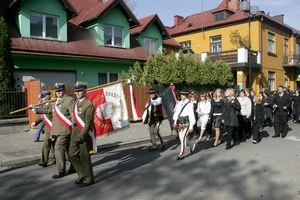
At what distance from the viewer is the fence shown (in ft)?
42.1

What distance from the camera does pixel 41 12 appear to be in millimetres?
17250

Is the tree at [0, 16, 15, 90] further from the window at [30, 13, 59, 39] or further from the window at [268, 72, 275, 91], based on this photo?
the window at [268, 72, 275, 91]

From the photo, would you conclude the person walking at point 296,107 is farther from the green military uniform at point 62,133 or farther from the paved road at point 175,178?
the green military uniform at point 62,133

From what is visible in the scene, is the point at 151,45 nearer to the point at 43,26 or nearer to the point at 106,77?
the point at 106,77

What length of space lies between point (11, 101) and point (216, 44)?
24.2 m

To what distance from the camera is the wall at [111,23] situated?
64.7 ft

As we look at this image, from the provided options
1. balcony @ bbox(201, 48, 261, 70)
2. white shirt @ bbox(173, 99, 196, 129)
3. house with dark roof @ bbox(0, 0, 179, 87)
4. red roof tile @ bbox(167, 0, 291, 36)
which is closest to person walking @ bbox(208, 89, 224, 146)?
white shirt @ bbox(173, 99, 196, 129)

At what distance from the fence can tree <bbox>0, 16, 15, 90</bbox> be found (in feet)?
1.46

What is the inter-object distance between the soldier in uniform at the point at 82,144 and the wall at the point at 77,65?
10545 mm

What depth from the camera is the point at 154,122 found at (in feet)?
31.9

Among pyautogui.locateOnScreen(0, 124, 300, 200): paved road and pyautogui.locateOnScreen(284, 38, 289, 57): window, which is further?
pyautogui.locateOnScreen(284, 38, 289, 57): window

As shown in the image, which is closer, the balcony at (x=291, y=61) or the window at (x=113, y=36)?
the window at (x=113, y=36)

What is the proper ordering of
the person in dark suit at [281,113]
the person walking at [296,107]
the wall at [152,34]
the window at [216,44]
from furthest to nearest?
the window at [216,44] < the wall at [152,34] < the person walking at [296,107] < the person in dark suit at [281,113]

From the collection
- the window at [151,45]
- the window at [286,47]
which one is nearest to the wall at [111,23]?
the window at [151,45]
